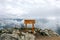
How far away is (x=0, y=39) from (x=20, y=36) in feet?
6.91

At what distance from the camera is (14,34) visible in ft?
68.9

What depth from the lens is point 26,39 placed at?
2098cm

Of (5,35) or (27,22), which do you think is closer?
(5,35)

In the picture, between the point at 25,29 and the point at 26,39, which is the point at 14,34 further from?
the point at 25,29

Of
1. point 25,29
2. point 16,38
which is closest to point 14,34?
point 16,38

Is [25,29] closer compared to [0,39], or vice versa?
[0,39]

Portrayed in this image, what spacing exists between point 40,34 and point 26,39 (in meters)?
5.19

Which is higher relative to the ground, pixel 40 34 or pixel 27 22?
pixel 27 22

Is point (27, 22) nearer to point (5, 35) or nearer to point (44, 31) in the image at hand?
point (44, 31)

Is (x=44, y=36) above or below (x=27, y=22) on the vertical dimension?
below

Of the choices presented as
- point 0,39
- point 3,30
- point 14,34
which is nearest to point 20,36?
point 14,34

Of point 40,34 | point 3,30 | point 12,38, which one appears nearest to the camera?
point 12,38

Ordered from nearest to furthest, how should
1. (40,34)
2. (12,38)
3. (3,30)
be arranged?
(12,38), (3,30), (40,34)

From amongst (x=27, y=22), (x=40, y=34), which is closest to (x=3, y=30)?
(x=27, y=22)
